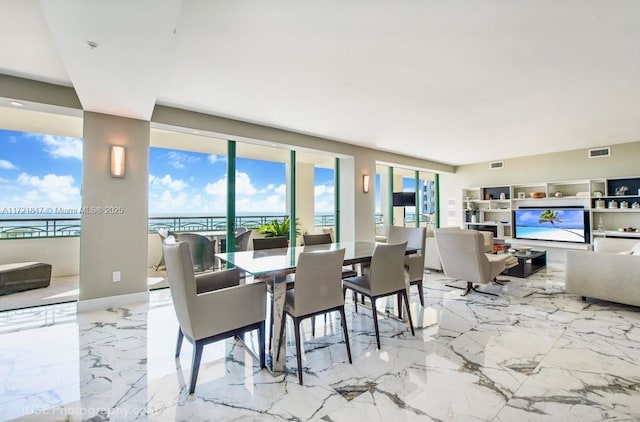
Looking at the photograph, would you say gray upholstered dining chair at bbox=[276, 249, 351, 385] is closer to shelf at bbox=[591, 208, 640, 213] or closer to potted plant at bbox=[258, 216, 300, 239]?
potted plant at bbox=[258, 216, 300, 239]

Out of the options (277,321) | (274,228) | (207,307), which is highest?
(274,228)

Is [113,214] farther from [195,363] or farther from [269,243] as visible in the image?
[195,363]

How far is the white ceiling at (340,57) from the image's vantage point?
1.94m

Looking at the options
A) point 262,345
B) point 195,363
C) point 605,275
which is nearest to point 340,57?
point 262,345

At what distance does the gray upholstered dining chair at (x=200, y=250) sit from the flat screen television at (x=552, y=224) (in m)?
7.34

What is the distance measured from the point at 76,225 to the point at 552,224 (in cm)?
961

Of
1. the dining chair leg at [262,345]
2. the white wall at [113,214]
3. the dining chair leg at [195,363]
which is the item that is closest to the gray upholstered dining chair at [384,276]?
the dining chair leg at [262,345]

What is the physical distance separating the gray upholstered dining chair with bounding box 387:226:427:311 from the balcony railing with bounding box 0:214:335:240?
2.33 m

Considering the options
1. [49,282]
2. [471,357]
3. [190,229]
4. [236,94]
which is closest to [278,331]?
[471,357]

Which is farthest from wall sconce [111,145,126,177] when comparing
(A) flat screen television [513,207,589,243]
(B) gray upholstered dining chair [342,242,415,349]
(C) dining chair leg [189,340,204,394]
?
(A) flat screen television [513,207,589,243]

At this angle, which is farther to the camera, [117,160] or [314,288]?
[117,160]

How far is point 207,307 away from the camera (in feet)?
6.41

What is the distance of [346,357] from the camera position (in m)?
2.41

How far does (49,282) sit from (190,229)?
2.02 metres
